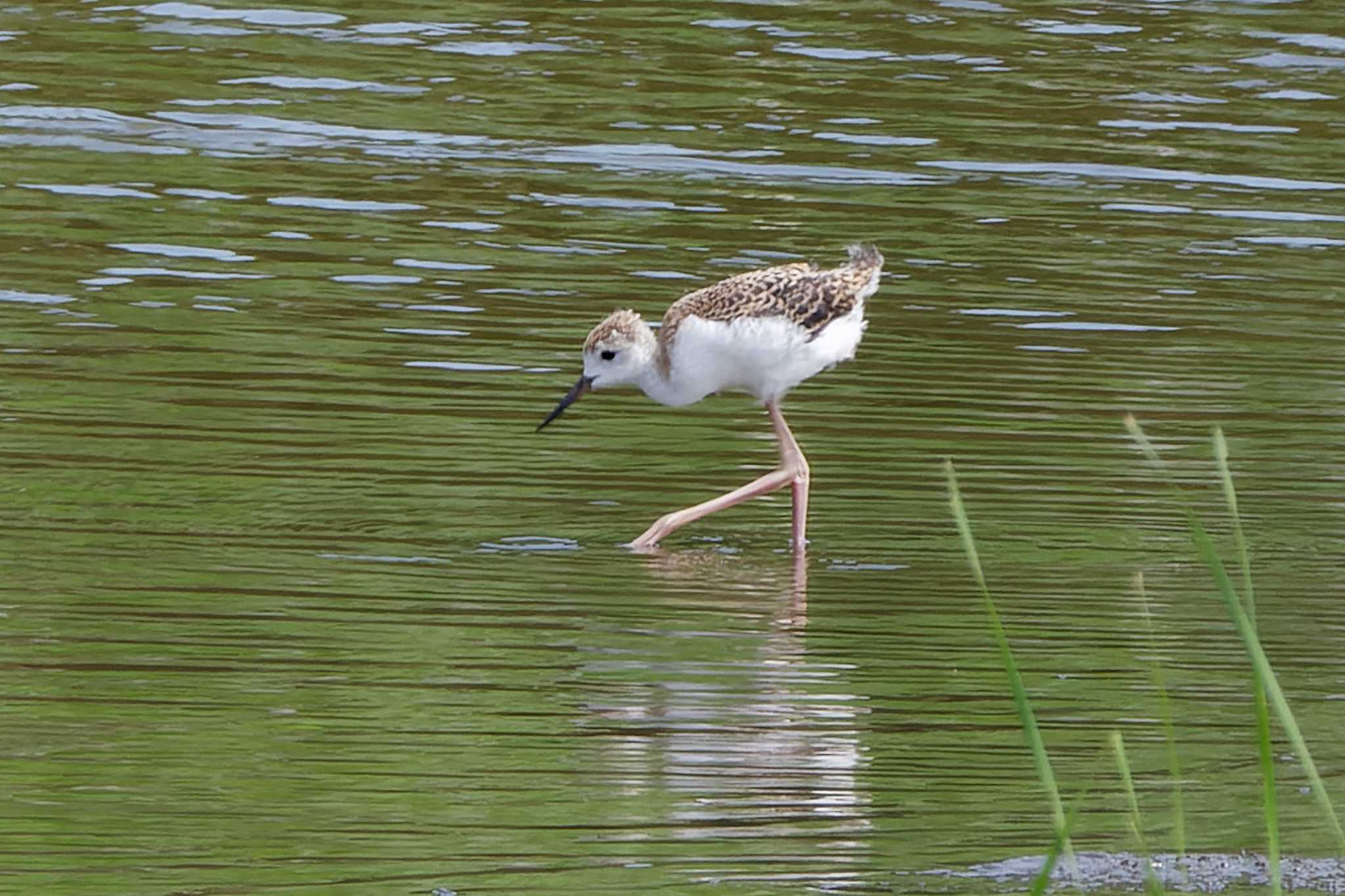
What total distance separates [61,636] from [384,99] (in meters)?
10.4

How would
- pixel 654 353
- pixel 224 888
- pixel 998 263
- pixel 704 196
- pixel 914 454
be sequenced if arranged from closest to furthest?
pixel 224 888, pixel 654 353, pixel 914 454, pixel 998 263, pixel 704 196

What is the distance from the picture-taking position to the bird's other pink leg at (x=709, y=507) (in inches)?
375

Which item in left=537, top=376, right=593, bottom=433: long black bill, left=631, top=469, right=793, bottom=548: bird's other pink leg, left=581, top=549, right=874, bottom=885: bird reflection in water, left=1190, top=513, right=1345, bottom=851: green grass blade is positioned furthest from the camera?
left=537, top=376, right=593, bottom=433: long black bill

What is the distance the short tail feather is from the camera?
10.8 meters

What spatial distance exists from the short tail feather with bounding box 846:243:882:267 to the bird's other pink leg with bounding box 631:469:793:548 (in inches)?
42.7

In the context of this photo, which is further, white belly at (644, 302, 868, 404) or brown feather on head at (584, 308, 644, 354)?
brown feather on head at (584, 308, 644, 354)

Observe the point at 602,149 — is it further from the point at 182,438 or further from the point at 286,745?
the point at 286,745

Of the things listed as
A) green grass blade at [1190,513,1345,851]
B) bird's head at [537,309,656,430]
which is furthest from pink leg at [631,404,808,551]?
green grass blade at [1190,513,1345,851]

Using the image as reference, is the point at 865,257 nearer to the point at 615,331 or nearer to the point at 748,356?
the point at 748,356

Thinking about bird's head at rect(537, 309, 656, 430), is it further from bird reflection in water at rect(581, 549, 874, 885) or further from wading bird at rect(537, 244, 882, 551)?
bird reflection in water at rect(581, 549, 874, 885)

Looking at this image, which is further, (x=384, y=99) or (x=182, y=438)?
(x=384, y=99)

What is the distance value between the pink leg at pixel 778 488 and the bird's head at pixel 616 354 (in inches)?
22.2

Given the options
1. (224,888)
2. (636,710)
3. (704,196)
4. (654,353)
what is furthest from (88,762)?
(704,196)

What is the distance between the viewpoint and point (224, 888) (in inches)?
229
